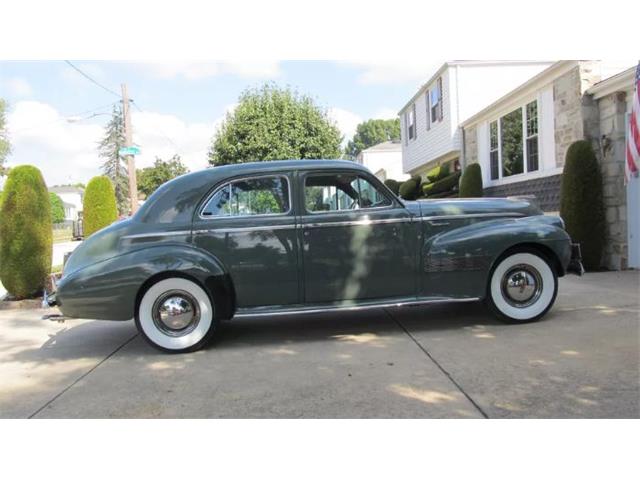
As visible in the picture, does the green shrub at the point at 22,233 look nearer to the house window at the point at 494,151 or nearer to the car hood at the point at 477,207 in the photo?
the car hood at the point at 477,207

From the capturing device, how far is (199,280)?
15.8 feet

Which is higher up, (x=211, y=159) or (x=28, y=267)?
(x=211, y=159)

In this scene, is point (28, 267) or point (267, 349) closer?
point (267, 349)

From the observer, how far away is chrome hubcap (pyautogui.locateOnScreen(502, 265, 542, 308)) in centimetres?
529

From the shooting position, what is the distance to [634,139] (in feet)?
24.3

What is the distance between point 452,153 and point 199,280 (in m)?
14.4

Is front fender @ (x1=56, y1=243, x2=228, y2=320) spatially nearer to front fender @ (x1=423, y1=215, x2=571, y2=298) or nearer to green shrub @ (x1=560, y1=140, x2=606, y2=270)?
front fender @ (x1=423, y1=215, x2=571, y2=298)

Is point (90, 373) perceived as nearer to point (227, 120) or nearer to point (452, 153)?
point (452, 153)

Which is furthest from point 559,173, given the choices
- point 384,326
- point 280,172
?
point 280,172

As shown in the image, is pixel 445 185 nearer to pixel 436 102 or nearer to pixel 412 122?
pixel 436 102

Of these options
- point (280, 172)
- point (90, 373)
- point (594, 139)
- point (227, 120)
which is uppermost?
point (227, 120)

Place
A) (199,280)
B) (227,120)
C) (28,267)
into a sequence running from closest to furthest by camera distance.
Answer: (199,280) < (28,267) < (227,120)

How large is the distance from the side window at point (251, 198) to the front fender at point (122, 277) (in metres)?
0.53

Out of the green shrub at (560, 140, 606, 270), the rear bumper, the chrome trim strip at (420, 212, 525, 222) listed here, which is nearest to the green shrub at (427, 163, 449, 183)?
the green shrub at (560, 140, 606, 270)
